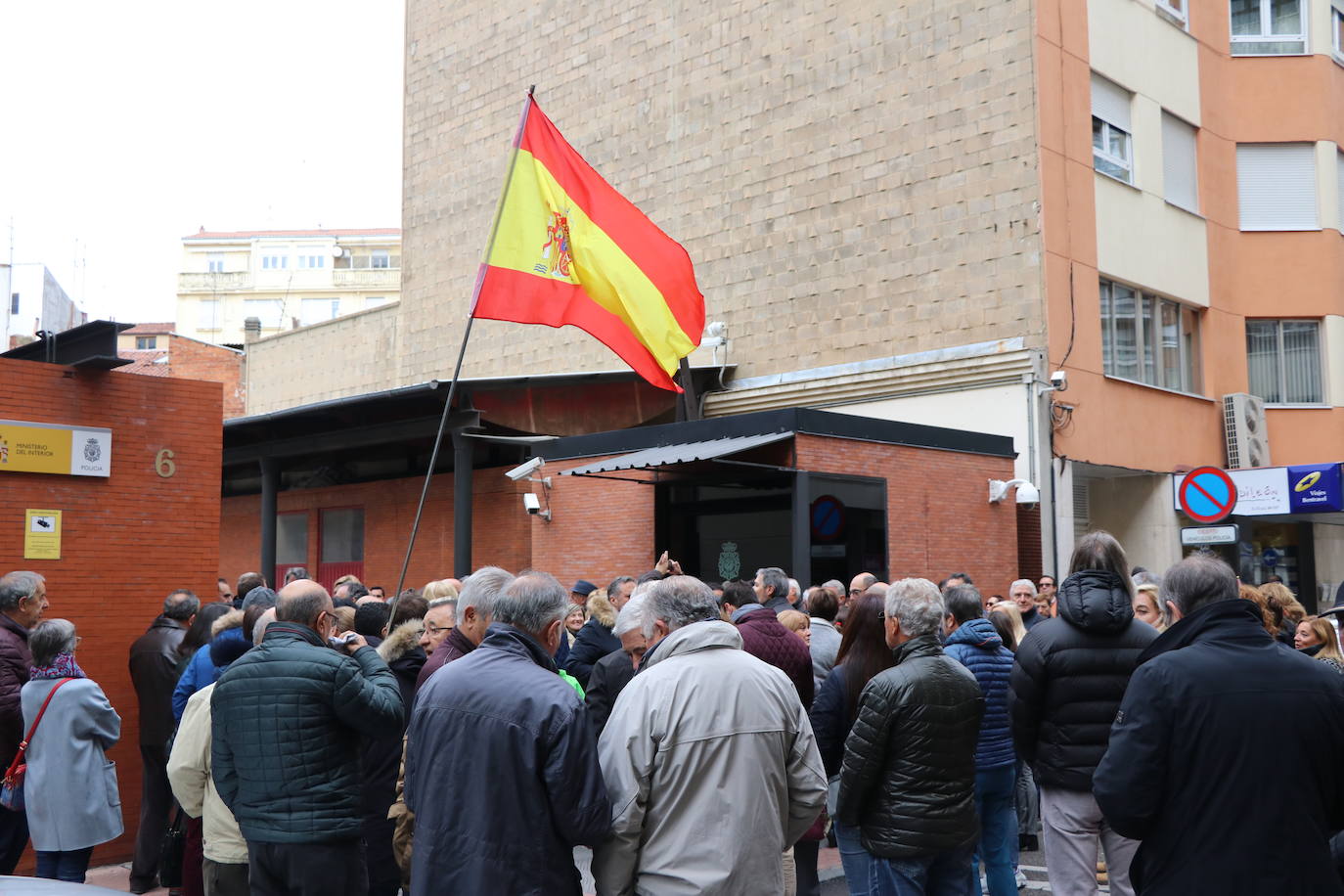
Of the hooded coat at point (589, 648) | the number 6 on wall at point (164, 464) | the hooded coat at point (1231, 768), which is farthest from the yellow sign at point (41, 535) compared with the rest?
the hooded coat at point (1231, 768)

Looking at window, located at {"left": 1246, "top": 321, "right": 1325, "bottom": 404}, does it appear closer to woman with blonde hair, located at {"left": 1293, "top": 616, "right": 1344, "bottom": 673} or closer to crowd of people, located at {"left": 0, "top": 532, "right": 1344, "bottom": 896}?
woman with blonde hair, located at {"left": 1293, "top": 616, "right": 1344, "bottom": 673}

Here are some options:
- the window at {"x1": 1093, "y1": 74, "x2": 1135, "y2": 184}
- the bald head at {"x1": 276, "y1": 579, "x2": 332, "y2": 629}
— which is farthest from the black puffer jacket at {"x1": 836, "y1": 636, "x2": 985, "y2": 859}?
the window at {"x1": 1093, "y1": 74, "x2": 1135, "y2": 184}

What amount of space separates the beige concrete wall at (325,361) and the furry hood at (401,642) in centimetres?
2208

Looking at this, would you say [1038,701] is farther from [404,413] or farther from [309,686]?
[404,413]

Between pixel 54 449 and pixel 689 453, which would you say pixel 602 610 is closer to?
pixel 54 449

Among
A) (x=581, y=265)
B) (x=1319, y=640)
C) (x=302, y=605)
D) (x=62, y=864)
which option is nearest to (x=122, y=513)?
(x=62, y=864)

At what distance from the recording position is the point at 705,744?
4.11 meters

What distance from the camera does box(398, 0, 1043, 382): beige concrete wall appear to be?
18625 mm

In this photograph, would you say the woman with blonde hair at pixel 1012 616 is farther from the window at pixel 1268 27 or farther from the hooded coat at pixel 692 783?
the window at pixel 1268 27

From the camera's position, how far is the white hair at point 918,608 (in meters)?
5.16

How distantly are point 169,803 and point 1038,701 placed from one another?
18.9 ft

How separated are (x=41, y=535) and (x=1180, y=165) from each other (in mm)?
18129

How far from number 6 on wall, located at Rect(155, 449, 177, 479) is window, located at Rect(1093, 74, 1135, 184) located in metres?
14.4

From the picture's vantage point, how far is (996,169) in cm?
1847
